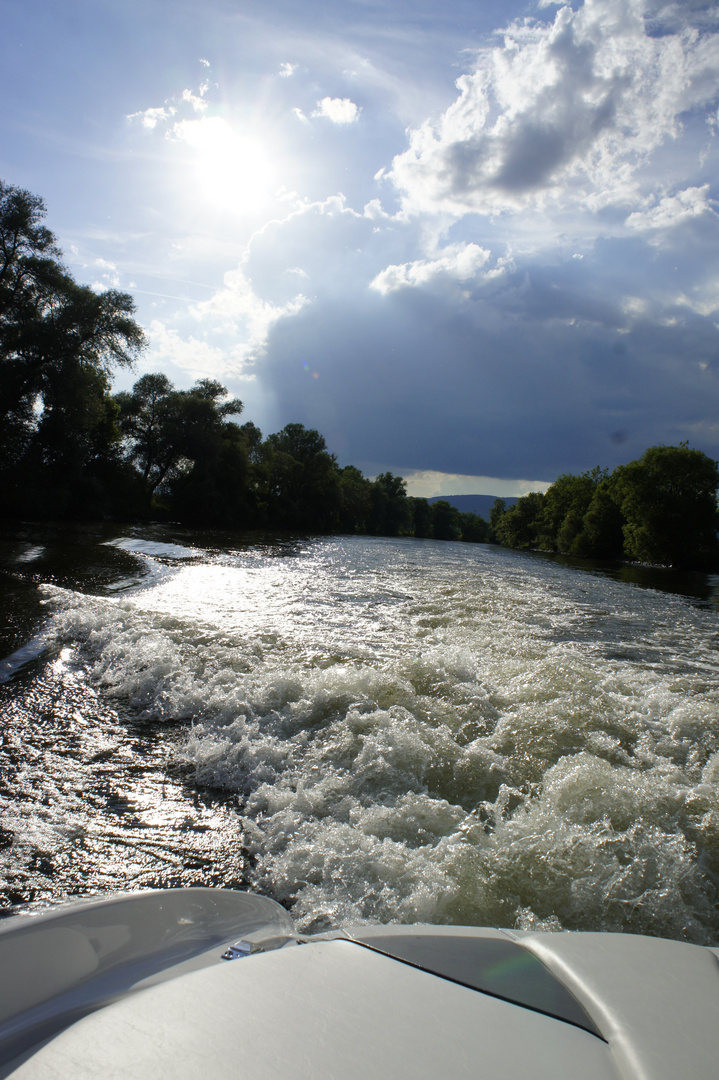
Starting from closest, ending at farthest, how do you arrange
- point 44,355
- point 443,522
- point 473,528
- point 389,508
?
point 44,355, point 389,508, point 443,522, point 473,528

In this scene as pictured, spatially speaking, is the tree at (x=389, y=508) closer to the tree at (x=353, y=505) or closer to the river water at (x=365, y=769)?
the tree at (x=353, y=505)

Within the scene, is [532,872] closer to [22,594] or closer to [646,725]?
[646,725]

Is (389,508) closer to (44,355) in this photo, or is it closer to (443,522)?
(443,522)

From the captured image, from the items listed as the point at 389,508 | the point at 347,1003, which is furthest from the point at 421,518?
the point at 347,1003

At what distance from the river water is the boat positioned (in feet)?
3.48

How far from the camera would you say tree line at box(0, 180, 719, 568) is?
28.5 meters

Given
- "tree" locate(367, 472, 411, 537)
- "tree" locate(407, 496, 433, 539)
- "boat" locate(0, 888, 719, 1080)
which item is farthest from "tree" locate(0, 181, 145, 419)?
"tree" locate(407, 496, 433, 539)

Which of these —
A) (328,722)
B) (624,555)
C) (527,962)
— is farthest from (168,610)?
(624,555)

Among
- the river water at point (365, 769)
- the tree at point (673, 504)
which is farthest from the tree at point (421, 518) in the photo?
the river water at point (365, 769)

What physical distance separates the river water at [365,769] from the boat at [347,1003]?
1.06 metres

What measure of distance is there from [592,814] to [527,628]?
569 centimetres

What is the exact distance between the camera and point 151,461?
4941cm

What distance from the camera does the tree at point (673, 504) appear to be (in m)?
37.0

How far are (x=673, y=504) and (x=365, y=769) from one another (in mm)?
41863
